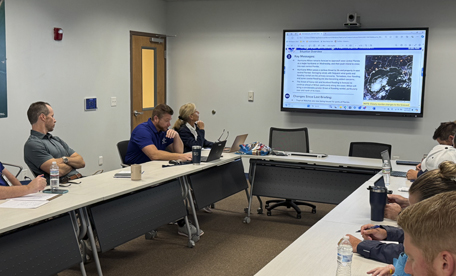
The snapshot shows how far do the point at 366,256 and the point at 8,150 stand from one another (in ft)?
13.6

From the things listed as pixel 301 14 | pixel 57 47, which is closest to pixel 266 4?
pixel 301 14

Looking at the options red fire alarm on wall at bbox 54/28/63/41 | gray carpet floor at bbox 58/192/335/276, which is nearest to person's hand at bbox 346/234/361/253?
gray carpet floor at bbox 58/192/335/276

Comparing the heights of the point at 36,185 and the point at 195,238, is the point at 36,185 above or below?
above

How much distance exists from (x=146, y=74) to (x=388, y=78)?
3535 millimetres

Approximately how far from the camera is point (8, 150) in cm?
505

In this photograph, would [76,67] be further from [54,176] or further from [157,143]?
[54,176]

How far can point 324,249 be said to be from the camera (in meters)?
2.26

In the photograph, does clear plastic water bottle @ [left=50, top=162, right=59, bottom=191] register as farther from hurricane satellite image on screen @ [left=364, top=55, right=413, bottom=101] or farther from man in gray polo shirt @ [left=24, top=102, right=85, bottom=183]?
hurricane satellite image on screen @ [left=364, top=55, right=413, bottom=101]

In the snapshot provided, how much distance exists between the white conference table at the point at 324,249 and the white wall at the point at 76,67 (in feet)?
12.2

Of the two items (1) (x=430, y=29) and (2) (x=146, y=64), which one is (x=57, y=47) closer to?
(2) (x=146, y=64)

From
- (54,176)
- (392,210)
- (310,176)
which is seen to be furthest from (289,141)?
(54,176)

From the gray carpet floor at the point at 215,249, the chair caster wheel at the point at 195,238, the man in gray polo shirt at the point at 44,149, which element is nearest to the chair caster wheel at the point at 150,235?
the gray carpet floor at the point at 215,249

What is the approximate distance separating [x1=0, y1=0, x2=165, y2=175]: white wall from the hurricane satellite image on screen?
131 inches

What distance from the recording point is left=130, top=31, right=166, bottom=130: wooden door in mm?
7000
